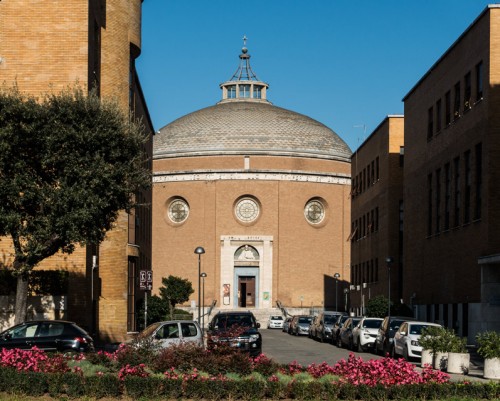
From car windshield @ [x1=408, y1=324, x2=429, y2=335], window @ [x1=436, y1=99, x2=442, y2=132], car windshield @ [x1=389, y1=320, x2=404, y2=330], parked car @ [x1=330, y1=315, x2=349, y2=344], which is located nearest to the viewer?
car windshield @ [x1=408, y1=324, x2=429, y2=335]

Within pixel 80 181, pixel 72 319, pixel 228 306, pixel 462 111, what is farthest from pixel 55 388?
pixel 228 306

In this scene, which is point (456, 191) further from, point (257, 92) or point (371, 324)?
point (257, 92)

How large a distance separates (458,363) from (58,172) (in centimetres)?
1202

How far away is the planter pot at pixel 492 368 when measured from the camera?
26.2 meters

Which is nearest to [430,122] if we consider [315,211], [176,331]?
[176,331]

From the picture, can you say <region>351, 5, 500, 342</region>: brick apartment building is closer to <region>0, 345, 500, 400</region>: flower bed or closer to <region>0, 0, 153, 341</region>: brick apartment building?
<region>0, 0, 153, 341</region>: brick apartment building

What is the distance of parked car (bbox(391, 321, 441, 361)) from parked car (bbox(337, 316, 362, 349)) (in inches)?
338

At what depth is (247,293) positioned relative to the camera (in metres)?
104

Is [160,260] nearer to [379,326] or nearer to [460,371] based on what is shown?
[379,326]

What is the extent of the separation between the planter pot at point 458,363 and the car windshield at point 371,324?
13.2 meters

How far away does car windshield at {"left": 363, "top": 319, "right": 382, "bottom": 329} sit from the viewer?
42.1 m

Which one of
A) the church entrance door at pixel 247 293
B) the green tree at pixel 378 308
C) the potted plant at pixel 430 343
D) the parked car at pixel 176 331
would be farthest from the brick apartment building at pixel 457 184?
the church entrance door at pixel 247 293

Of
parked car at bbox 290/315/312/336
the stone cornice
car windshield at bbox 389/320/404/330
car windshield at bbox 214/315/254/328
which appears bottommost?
parked car at bbox 290/315/312/336

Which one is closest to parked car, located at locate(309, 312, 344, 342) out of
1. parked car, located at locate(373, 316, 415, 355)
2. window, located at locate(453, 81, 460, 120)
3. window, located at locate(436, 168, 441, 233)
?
window, located at locate(436, 168, 441, 233)
